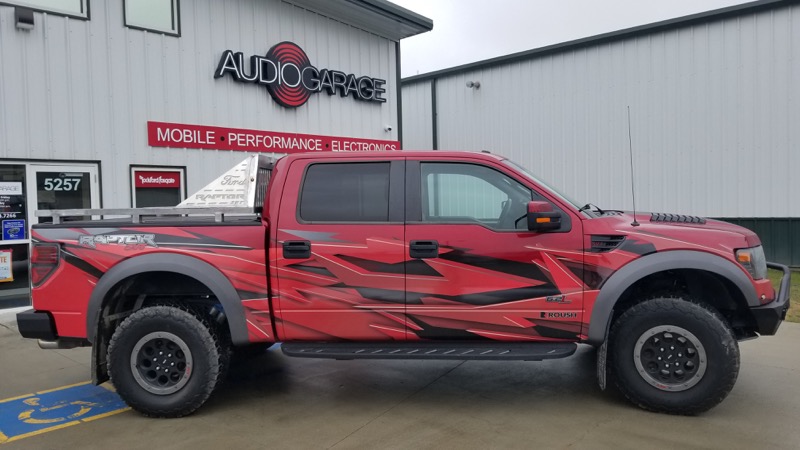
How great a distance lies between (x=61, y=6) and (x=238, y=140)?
3.35 m

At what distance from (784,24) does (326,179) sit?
11.4 meters

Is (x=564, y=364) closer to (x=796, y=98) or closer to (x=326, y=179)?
(x=326, y=179)

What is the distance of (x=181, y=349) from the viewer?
4.45 meters

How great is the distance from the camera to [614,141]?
14.1 meters

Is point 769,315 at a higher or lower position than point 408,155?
lower

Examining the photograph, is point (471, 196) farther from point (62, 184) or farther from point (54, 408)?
point (62, 184)

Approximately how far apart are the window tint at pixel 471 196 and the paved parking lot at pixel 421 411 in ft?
4.87

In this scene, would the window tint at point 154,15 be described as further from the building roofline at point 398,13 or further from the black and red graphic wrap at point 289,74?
the building roofline at point 398,13

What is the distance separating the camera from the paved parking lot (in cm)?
395

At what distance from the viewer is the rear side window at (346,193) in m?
4.48

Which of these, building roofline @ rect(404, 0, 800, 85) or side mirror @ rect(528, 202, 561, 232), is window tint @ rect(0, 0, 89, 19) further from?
building roofline @ rect(404, 0, 800, 85)

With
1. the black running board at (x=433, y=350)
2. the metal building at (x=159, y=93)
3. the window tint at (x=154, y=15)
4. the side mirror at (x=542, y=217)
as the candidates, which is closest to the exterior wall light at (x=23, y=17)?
the metal building at (x=159, y=93)

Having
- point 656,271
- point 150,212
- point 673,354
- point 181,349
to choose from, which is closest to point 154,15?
point 150,212

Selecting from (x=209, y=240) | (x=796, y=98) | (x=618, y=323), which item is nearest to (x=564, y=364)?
(x=618, y=323)
